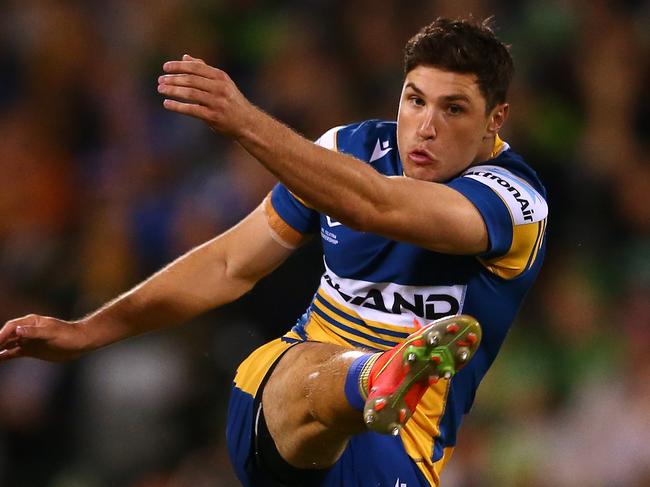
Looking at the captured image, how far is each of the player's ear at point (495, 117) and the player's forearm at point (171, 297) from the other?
107 cm

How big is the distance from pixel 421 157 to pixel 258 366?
0.91 m

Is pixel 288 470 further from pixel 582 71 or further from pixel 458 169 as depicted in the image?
pixel 582 71

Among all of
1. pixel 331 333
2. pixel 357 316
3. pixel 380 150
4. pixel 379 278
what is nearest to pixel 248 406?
pixel 331 333

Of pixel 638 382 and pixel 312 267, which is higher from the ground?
pixel 312 267

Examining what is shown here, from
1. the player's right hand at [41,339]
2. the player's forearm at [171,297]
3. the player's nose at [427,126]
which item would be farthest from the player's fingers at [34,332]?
the player's nose at [427,126]

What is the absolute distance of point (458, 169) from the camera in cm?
405

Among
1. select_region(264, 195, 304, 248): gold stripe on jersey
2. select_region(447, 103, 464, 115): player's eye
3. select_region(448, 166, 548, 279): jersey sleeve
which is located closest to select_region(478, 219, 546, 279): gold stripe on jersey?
select_region(448, 166, 548, 279): jersey sleeve

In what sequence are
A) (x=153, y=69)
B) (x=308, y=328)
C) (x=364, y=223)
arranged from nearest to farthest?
(x=364, y=223) → (x=308, y=328) → (x=153, y=69)

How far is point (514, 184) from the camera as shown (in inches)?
156

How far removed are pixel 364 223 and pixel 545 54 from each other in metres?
4.35

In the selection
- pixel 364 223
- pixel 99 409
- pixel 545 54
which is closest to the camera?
pixel 364 223

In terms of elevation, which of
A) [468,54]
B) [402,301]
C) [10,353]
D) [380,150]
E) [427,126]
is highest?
[468,54]

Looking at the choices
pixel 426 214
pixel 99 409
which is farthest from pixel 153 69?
pixel 426 214

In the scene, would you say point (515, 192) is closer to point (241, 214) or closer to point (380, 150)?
point (380, 150)
